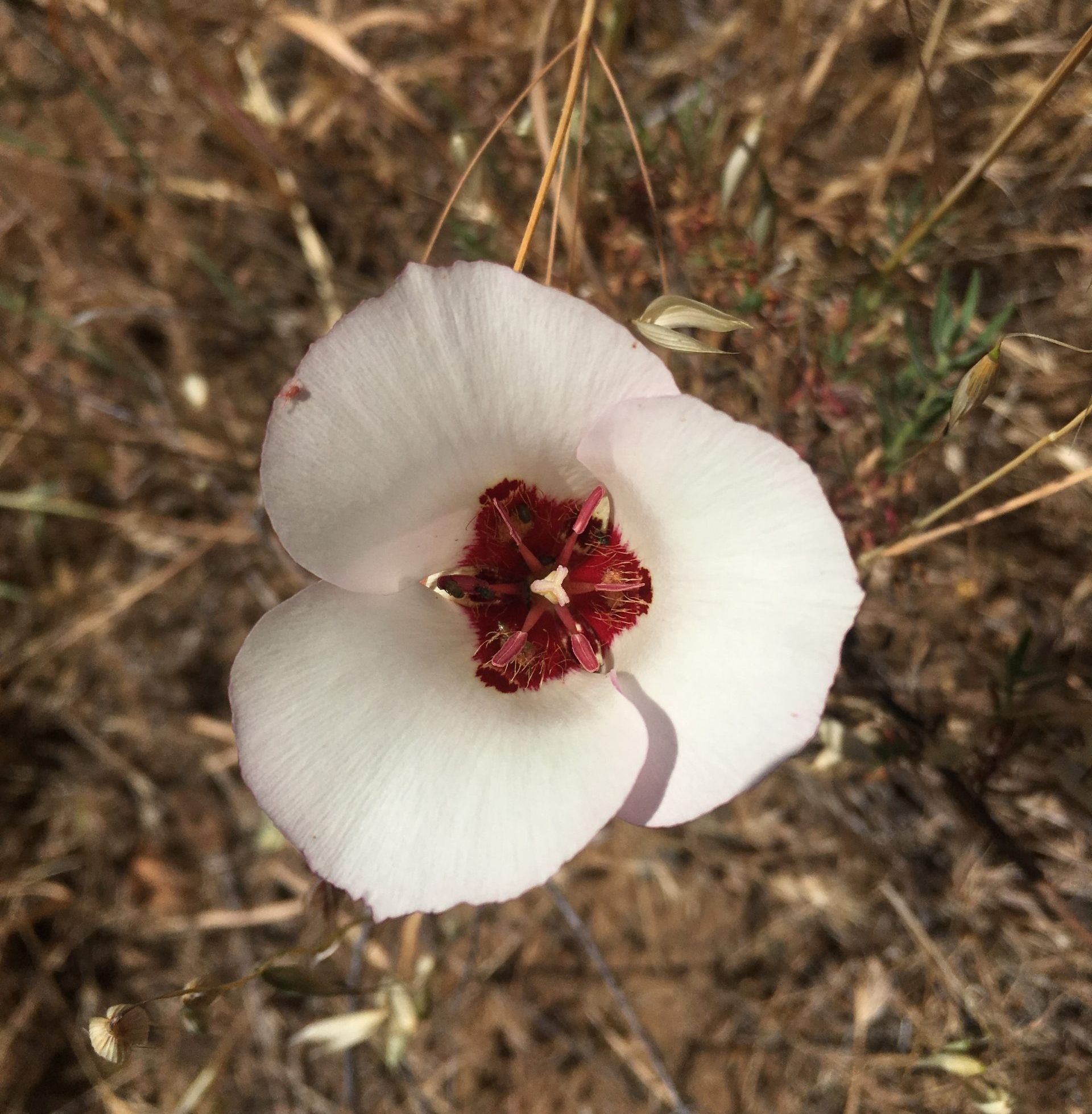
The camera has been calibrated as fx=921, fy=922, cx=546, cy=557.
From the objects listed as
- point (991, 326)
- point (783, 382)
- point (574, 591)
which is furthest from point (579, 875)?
point (991, 326)

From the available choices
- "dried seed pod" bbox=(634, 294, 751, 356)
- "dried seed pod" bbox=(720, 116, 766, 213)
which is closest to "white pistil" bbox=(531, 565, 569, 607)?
"dried seed pod" bbox=(634, 294, 751, 356)

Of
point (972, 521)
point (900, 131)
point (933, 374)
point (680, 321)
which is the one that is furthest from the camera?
point (900, 131)

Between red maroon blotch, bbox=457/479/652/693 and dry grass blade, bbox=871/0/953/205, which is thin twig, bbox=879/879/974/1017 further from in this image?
dry grass blade, bbox=871/0/953/205

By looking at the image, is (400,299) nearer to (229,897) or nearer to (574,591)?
(574,591)

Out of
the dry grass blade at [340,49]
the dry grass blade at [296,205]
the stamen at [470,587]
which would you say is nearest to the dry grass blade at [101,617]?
the dry grass blade at [296,205]

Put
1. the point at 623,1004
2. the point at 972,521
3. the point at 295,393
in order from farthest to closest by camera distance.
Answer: the point at 623,1004
the point at 972,521
the point at 295,393

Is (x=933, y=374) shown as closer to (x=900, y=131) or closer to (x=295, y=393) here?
(x=900, y=131)

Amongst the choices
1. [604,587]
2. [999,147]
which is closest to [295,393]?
[604,587]
